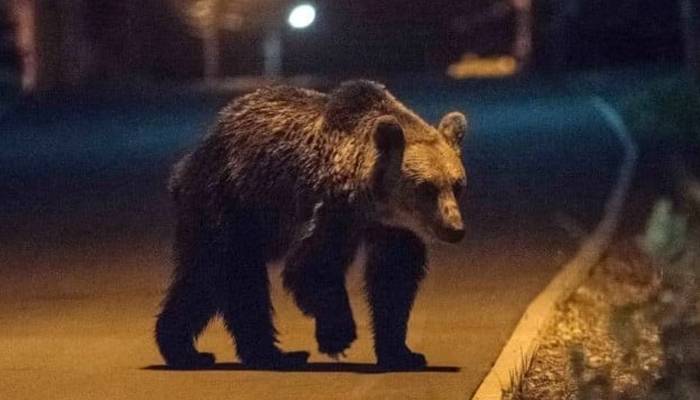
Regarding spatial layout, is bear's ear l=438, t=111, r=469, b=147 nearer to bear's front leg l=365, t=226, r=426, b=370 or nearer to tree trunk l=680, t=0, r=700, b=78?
bear's front leg l=365, t=226, r=426, b=370

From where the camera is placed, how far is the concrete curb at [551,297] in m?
8.70

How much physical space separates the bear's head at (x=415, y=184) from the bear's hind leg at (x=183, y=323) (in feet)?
3.71

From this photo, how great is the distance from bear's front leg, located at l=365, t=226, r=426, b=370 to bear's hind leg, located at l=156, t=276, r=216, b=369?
902mm

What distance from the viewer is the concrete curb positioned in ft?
28.5

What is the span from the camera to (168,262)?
13.5 m

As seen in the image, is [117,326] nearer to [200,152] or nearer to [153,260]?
[200,152]

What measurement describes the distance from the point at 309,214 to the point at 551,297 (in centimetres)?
318

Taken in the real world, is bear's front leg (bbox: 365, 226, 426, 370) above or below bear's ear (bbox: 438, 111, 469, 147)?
below

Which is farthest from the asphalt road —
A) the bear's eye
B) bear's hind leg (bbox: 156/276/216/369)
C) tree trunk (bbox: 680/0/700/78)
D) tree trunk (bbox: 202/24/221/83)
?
tree trunk (bbox: 202/24/221/83)

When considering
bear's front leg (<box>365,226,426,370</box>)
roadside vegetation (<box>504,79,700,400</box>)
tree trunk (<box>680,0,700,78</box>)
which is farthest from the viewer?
tree trunk (<box>680,0,700,78</box>)

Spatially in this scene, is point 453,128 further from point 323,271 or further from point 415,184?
point 323,271

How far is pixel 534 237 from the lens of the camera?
14.3 metres

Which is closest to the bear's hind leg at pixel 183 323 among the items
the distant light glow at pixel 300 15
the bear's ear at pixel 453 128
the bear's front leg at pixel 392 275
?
the bear's front leg at pixel 392 275

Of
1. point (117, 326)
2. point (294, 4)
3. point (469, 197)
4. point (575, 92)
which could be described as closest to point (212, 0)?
point (294, 4)
